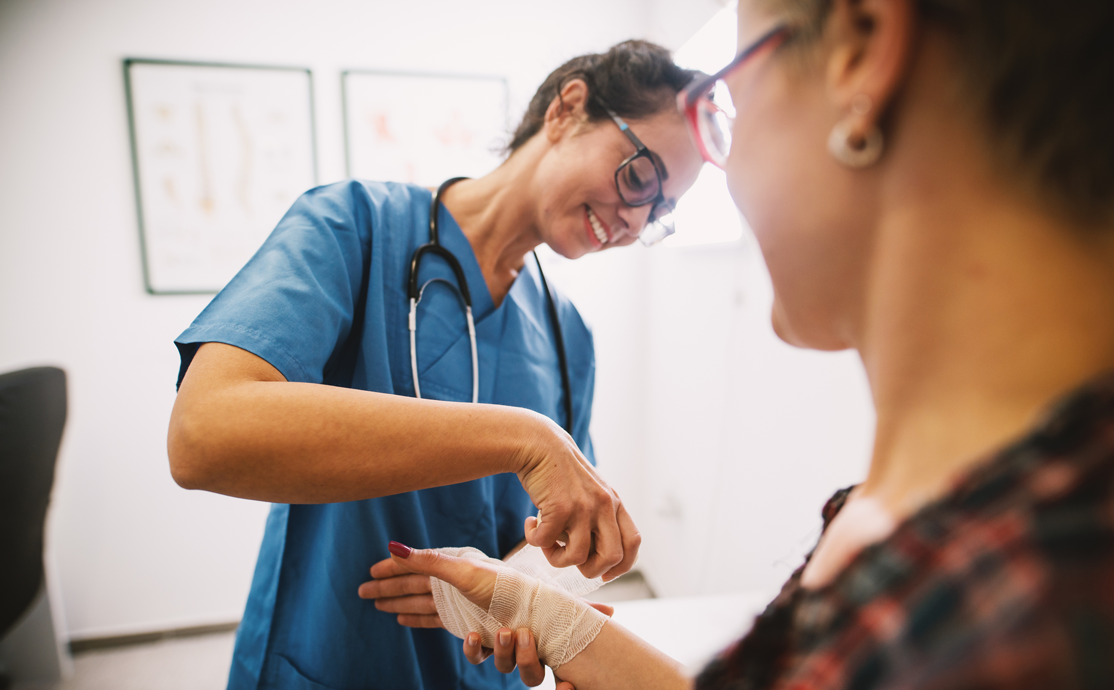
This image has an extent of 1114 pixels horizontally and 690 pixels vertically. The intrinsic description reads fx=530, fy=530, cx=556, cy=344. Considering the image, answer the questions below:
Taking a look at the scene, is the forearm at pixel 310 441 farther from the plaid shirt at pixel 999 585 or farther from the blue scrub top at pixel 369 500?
the plaid shirt at pixel 999 585

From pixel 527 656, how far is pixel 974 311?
2.12 ft

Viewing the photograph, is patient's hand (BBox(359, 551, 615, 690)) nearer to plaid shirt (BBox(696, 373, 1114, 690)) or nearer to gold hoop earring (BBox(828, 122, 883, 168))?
plaid shirt (BBox(696, 373, 1114, 690))

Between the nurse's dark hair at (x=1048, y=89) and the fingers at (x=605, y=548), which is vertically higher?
the nurse's dark hair at (x=1048, y=89)

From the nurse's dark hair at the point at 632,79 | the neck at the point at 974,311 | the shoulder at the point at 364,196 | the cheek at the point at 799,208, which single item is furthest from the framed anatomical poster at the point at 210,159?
the neck at the point at 974,311

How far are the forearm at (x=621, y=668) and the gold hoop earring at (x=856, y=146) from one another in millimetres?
652

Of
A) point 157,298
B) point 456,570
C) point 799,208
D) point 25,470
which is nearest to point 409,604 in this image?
point 456,570

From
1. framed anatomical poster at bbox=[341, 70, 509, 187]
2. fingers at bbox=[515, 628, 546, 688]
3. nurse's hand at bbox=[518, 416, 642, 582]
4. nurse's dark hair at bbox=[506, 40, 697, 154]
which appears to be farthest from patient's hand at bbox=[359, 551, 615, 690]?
framed anatomical poster at bbox=[341, 70, 509, 187]

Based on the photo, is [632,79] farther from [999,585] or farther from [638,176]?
[999,585]

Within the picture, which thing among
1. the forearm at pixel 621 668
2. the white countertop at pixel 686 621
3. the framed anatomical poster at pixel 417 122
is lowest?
the white countertop at pixel 686 621

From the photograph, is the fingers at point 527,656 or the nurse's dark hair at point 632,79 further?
the nurse's dark hair at point 632,79

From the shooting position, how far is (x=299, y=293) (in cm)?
67

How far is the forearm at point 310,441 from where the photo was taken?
20.7 inches

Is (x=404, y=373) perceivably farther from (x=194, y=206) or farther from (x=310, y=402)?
(x=194, y=206)

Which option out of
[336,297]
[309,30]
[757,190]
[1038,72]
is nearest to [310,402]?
[336,297]
